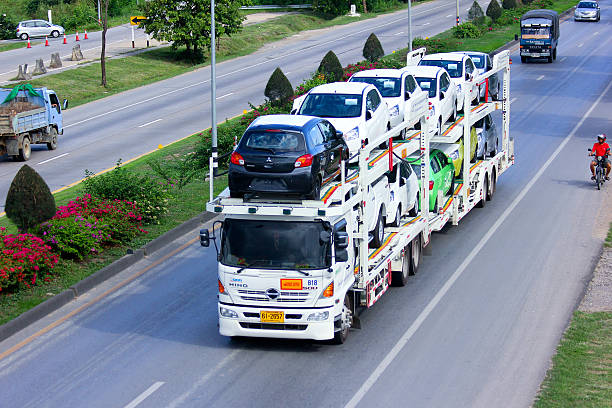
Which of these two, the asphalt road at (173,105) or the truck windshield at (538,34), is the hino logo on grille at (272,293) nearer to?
the asphalt road at (173,105)

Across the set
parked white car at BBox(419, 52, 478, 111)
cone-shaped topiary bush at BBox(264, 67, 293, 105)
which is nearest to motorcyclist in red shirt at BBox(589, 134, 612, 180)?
parked white car at BBox(419, 52, 478, 111)

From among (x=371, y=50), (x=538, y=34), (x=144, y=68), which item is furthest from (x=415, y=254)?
(x=144, y=68)

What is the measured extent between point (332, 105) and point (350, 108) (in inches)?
17.5

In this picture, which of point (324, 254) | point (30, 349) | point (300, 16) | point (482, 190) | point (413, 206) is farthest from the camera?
point (300, 16)

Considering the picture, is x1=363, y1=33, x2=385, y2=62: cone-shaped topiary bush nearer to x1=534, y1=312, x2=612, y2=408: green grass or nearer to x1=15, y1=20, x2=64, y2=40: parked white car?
x1=15, y1=20, x2=64, y2=40: parked white car

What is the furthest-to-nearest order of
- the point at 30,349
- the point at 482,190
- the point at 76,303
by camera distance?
1. the point at 482,190
2. the point at 76,303
3. the point at 30,349

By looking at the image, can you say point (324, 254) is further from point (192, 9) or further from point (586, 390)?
point (192, 9)

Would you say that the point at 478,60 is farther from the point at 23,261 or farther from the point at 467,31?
the point at 467,31

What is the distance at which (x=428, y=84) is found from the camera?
981 inches

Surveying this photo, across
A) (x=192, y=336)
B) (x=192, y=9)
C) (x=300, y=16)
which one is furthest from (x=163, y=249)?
(x=300, y=16)

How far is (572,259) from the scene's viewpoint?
69.2 feet

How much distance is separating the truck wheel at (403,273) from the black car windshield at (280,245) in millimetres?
4239

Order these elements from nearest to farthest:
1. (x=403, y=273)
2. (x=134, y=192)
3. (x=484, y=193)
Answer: (x=403, y=273) → (x=134, y=192) → (x=484, y=193)

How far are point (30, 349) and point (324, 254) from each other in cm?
540
